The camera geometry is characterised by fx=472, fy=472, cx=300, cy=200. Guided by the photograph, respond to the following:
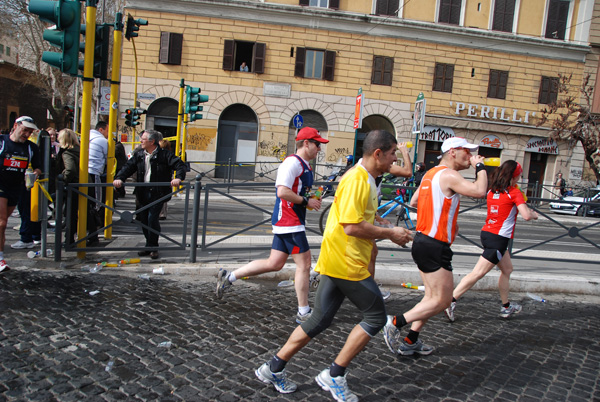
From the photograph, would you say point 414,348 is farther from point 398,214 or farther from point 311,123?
point 311,123

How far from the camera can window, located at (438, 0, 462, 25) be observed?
25.4 meters

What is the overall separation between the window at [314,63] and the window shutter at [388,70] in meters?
2.82

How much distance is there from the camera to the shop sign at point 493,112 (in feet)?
85.7

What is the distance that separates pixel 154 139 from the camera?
6441 mm

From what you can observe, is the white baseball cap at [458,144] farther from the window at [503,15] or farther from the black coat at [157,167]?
the window at [503,15]

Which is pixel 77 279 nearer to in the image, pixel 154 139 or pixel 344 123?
pixel 154 139

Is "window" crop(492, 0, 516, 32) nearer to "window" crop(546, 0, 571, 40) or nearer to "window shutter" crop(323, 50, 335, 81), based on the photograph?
"window" crop(546, 0, 571, 40)

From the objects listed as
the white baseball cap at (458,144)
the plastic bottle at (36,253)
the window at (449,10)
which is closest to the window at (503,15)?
the window at (449,10)

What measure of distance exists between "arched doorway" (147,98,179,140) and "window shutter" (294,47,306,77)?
21.3 feet

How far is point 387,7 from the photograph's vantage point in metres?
25.0

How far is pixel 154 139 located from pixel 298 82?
1927 cm

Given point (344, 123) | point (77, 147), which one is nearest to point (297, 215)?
point (77, 147)

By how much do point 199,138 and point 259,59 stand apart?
5.12 metres

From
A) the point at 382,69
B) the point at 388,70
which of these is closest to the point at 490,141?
the point at 388,70
